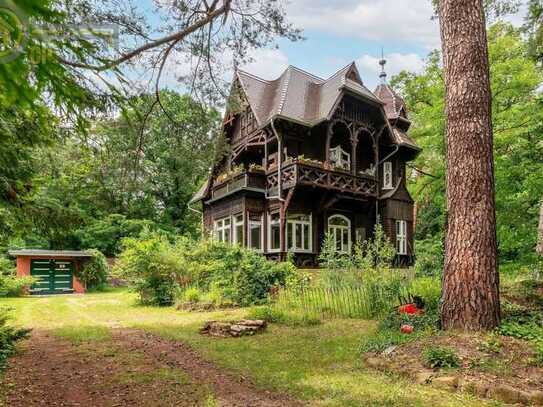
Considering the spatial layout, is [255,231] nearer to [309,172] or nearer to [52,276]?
[309,172]

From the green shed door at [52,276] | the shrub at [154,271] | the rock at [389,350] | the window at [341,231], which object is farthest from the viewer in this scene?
the green shed door at [52,276]

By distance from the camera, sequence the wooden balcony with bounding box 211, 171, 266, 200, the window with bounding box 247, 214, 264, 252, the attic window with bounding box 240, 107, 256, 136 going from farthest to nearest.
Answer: the attic window with bounding box 240, 107, 256, 136 → the window with bounding box 247, 214, 264, 252 → the wooden balcony with bounding box 211, 171, 266, 200

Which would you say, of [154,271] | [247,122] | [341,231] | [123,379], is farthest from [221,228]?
[123,379]

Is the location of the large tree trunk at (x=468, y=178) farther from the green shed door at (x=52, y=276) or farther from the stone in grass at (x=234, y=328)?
the green shed door at (x=52, y=276)

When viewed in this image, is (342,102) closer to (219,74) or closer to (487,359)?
(219,74)

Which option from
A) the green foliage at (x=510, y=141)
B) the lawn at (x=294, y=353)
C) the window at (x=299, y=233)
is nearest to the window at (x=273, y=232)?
the window at (x=299, y=233)

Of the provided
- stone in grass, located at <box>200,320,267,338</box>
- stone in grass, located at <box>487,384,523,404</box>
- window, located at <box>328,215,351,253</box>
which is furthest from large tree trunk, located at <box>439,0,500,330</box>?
window, located at <box>328,215,351,253</box>

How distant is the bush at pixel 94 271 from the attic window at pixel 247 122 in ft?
40.0

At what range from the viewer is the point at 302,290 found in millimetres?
9695

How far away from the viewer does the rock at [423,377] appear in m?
4.46

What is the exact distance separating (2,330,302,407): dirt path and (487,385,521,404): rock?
215 centimetres

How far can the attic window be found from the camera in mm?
17383

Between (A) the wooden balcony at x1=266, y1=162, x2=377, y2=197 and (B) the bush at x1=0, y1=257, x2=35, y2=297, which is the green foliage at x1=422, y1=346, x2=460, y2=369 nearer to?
(A) the wooden balcony at x1=266, y1=162, x2=377, y2=197

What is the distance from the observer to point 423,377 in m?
4.54
